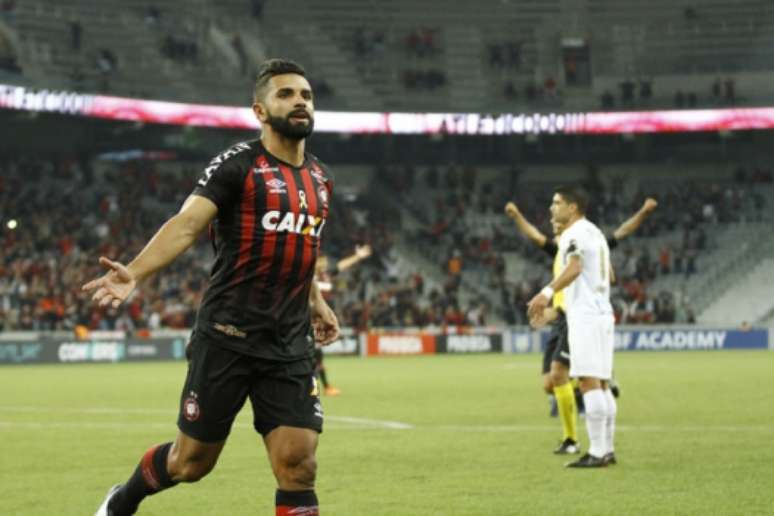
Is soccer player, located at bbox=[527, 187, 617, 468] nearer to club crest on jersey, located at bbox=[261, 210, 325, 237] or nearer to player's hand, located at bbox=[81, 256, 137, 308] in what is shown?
club crest on jersey, located at bbox=[261, 210, 325, 237]

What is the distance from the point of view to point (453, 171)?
183 ft

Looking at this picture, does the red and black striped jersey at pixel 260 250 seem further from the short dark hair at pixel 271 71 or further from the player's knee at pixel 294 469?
the player's knee at pixel 294 469

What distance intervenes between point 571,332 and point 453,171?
43.6m

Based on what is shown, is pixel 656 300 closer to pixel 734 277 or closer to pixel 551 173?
pixel 734 277

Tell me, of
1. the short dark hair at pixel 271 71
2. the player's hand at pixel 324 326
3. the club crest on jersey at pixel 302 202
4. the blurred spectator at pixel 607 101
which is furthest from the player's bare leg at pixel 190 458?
the blurred spectator at pixel 607 101

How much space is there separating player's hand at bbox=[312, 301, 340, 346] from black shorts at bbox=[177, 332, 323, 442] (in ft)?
2.72

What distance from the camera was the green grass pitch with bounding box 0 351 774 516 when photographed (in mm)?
10117

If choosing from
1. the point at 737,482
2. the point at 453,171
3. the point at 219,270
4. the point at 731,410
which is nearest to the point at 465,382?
the point at 731,410

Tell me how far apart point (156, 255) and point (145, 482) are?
1.71 metres

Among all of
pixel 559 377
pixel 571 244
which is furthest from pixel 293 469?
pixel 559 377

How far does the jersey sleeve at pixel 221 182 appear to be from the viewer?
23.0 feet

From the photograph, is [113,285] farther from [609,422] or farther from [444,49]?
[444,49]

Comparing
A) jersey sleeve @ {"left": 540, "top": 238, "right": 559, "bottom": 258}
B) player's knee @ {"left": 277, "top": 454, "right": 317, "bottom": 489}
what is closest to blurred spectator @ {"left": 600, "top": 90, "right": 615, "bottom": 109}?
jersey sleeve @ {"left": 540, "top": 238, "right": 559, "bottom": 258}

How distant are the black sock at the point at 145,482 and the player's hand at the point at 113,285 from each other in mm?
1599
